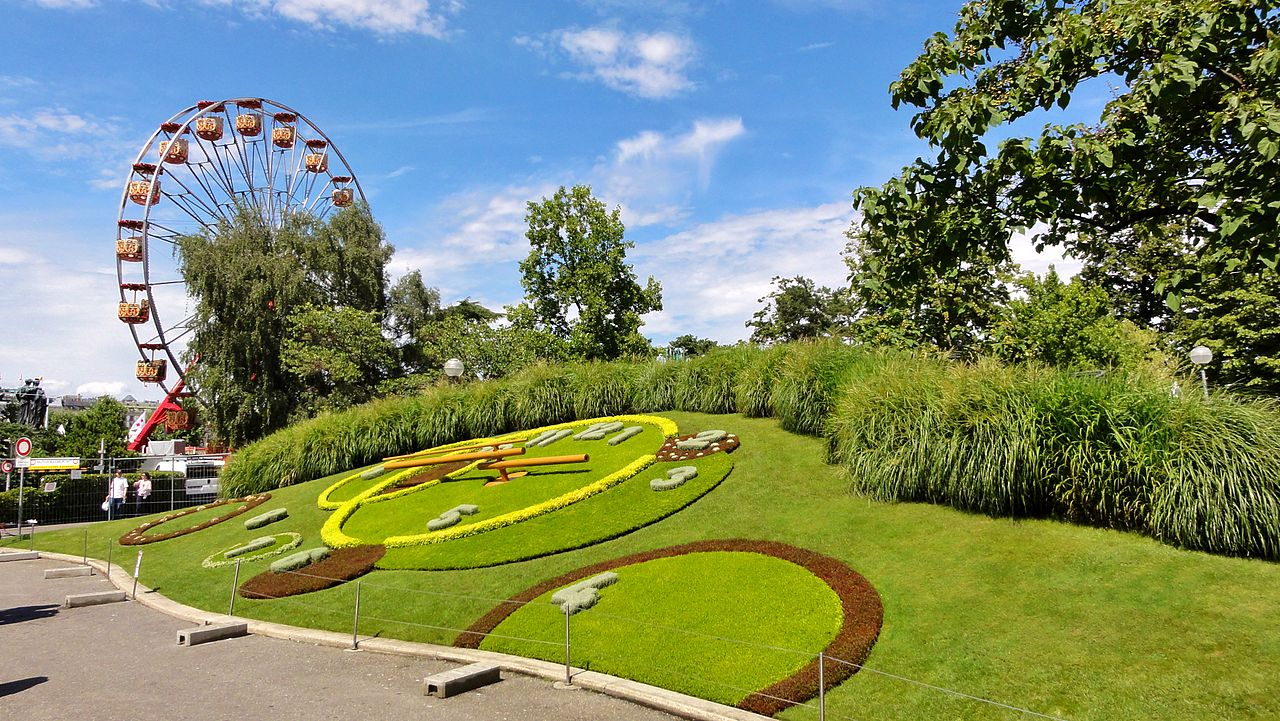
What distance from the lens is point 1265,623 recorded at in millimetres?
7117

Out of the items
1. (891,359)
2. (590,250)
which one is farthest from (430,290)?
(891,359)

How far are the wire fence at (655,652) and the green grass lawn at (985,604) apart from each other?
1.8 inches

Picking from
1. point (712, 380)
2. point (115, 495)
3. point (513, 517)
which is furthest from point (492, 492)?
point (115, 495)

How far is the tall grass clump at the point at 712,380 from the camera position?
66.1ft

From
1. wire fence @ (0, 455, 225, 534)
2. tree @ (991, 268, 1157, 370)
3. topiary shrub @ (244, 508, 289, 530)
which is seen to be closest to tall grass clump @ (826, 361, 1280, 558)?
topiary shrub @ (244, 508, 289, 530)

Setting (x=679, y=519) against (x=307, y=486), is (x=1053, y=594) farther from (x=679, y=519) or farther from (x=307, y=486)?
A: (x=307, y=486)

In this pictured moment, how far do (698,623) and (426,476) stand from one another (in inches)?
487

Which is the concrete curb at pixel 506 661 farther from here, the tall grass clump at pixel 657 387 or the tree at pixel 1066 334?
the tree at pixel 1066 334

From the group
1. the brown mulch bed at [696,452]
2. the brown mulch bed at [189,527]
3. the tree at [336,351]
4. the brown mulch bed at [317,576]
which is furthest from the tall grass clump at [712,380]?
the tree at [336,351]

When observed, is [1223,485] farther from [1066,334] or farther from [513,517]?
[1066,334]

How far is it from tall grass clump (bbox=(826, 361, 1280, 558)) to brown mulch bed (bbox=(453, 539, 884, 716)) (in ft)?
7.77

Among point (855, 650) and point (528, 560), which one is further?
point (528, 560)

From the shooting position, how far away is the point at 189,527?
21141 millimetres

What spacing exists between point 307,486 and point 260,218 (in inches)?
1050
